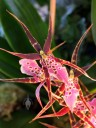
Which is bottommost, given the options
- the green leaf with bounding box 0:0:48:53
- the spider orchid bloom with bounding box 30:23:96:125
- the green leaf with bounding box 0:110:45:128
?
the spider orchid bloom with bounding box 30:23:96:125

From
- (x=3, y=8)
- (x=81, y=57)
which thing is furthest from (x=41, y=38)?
(x=81, y=57)

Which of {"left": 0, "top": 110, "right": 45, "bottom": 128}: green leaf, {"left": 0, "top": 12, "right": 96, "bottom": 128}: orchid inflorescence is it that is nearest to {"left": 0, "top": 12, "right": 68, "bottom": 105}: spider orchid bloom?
{"left": 0, "top": 12, "right": 96, "bottom": 128}: orchid inflorescence

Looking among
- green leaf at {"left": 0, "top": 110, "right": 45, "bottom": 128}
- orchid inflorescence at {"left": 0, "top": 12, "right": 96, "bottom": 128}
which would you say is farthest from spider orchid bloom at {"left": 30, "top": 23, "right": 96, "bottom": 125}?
green leaf at {"left": 0, "top": 110, "right": 45, "bottom": 128}

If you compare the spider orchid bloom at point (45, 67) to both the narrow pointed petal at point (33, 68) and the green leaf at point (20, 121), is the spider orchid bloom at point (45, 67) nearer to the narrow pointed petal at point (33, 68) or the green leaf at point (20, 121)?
the narrow pointed petal at point (33, 68)

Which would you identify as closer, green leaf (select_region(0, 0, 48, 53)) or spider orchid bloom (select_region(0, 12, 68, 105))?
spider orchid bloom (select_region(0, 12, 68, 105))

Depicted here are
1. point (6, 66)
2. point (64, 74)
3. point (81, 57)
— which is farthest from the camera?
point (81, 57)

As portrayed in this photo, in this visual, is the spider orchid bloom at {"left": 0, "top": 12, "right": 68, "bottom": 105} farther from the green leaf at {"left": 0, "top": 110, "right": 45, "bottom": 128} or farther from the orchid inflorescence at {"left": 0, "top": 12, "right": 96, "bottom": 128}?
the green leaf at {"left": 0, "top": 110, "right": 45, "bottom": 128}

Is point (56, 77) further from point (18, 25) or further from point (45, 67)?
point (18, 25)

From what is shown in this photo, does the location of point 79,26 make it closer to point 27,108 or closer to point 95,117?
point 27,108

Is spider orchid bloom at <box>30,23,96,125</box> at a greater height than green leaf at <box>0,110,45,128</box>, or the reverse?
green leaf at <box>0,110,45,128</box>
